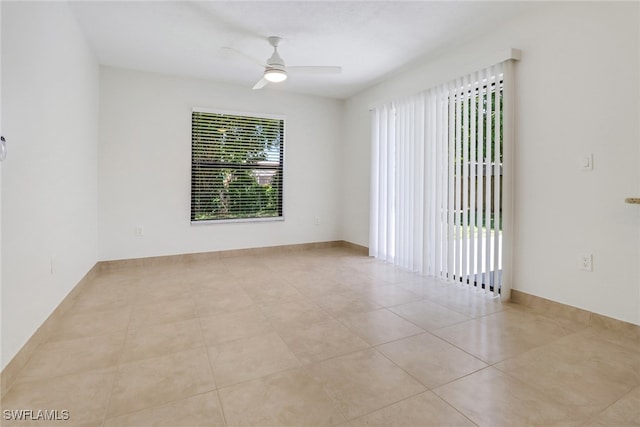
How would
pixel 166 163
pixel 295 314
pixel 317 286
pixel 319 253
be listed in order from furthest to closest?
pixel 319 253 → pixel 166 163 → pixel 317 286 → pixel 295 314

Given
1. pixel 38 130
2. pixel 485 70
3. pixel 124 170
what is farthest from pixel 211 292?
pixel 485 70

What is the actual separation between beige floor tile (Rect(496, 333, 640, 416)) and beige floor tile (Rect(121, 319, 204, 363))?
1.93 meters

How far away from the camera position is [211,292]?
319 cm

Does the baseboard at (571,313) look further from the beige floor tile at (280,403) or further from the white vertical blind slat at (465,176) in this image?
the beige floor tile at (280,403)

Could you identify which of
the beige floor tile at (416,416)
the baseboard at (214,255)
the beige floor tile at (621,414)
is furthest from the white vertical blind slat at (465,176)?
the beige floor tile at (416,416)

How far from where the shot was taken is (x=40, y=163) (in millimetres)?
2148

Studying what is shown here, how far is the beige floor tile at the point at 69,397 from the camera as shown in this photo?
55.9 inches

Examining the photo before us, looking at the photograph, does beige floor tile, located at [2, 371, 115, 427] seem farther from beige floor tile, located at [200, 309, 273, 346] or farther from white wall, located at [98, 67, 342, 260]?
white wall, located at [98, 67, 342, 260]

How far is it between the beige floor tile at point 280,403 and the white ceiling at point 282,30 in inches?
105

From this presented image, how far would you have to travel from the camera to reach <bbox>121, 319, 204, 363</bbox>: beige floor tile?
2.00 metres

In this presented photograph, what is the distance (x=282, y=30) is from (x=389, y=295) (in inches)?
107

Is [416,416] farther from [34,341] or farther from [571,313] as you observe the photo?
[34,341]

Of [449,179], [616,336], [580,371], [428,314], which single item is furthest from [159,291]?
[616,336]

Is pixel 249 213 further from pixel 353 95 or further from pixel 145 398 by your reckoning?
pixel 145 398
